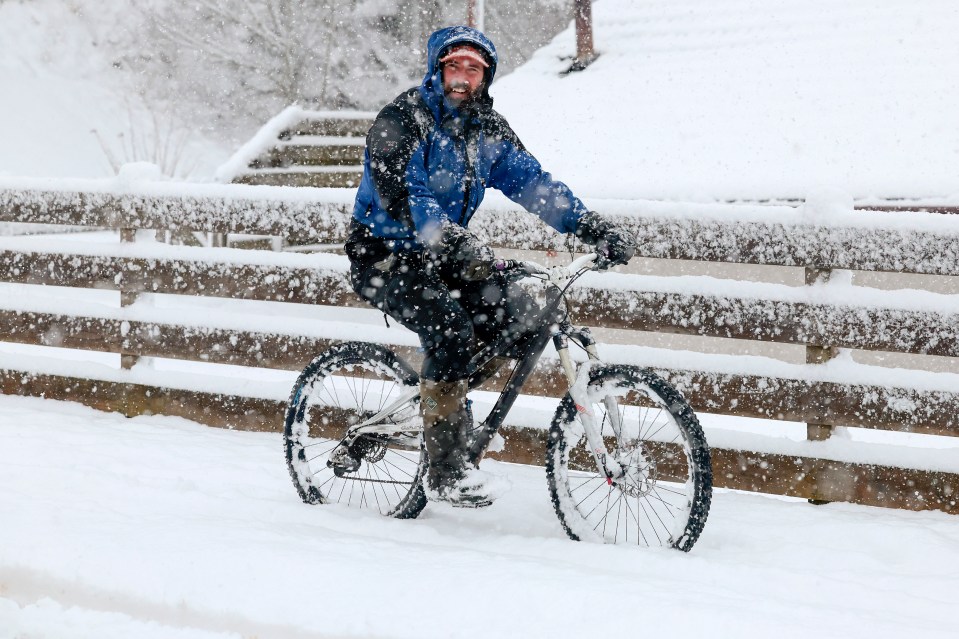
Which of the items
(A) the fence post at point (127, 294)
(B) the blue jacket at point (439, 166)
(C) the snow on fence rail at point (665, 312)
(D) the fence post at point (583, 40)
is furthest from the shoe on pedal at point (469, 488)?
(D) the fence post at point (583, 40)

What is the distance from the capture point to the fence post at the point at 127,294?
6.18 metres

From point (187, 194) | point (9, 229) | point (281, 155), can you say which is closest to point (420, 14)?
point (9, 229)

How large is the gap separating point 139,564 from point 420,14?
25240 millimetres

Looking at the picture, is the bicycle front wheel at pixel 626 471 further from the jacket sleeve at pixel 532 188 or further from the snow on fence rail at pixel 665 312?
the jacket sleeve at pixel 532 188

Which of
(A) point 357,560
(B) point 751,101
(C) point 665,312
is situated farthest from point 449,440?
(B) point 751,101

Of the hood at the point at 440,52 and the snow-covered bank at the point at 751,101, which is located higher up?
the snow-covered bank at the point at 751,101

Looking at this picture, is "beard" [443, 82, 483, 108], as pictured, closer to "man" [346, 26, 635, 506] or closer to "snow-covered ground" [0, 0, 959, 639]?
"man" [346, 26, 635, 506]

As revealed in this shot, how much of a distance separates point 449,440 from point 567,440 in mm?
507

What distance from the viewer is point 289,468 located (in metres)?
4.78

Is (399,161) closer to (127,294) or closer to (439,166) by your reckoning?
(439,166)

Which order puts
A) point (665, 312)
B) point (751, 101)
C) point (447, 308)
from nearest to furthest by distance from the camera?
point (447, 308), point (665, 312), point (751, 101)

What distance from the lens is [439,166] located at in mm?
4109

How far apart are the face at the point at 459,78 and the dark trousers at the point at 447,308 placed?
2.29 ft

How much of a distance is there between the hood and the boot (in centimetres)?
114
